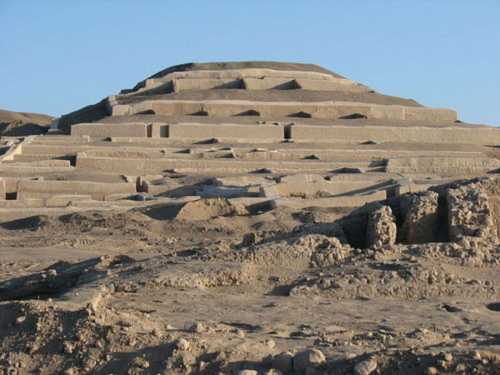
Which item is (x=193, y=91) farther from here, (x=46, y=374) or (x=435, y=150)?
(x=46, y=374)

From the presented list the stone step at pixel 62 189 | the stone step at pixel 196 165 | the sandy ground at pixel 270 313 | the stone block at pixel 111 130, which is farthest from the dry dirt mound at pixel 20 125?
the sandy ground at pixel 270 313

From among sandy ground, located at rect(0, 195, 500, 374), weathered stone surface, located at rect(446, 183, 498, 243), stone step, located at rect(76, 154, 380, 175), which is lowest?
stone step, located at rect(76, 154, 380, 175)

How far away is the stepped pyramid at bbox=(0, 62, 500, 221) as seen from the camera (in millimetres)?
19109

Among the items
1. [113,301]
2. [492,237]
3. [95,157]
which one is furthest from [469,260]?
[95,157]

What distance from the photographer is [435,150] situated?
998 inches

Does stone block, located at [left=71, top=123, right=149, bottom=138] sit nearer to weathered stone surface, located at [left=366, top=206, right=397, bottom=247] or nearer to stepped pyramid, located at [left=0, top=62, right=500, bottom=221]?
stepped pyramid, located at [left=0, top=62, right=500, bottom=221]

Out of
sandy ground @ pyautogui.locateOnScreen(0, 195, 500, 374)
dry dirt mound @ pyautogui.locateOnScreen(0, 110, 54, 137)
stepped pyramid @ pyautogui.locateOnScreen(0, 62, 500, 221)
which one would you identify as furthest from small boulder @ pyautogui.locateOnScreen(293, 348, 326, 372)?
dry dirt mound @ pyautogui.locateOnScreen(0, 110, 54, 137)

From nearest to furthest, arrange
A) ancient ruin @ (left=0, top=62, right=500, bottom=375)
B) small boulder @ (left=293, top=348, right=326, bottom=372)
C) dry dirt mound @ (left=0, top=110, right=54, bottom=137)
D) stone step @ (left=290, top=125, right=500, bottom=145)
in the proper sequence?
small boulder @ (left=293, top=348, right=326, bottom=372) < ancient ruin @ (left=0, top=62, right=500, bottom=375) < stone step @ (left=290, top=125, right=500, bottom=145) < dry dirt mound @ (left=0, top=110, right=54, bottom=137)

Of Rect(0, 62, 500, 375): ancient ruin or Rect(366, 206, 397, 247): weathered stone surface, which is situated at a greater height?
Rect(366, 206, 397, 247): weathered stone surface

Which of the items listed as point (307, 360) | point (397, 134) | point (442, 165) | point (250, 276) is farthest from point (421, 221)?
point (397, 134)

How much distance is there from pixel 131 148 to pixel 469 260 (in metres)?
16.3

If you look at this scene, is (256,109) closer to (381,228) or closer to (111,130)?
(111,130)

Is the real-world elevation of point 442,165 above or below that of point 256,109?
below

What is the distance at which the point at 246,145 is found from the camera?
2502 centimetres
